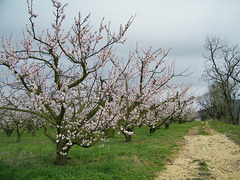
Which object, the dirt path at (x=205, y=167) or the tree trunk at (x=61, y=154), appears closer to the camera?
the dirt path at (x=205, y=167)

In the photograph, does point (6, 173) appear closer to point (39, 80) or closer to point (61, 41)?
point (61, 41)

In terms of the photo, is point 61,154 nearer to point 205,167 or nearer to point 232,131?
point 205,167

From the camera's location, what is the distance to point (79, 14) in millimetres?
4977

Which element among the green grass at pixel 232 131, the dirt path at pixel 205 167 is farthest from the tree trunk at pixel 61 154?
the green grass at pixel 232 131

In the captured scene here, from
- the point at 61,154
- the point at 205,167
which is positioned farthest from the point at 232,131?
the point at 61,154

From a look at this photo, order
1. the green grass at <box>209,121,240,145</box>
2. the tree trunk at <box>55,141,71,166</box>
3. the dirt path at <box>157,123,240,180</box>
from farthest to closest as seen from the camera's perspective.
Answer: the green grass at <box>209,121,240,145</box> → the tree trunk at <box>55,141,71,166</box> → the dirt path at <box>157,123,240,180</box>

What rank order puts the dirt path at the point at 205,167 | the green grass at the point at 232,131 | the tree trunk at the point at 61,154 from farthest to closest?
the green grass at the point at 232,131 → the tree trunk at the point at 61,154 → the dirt path at the point at 205,167

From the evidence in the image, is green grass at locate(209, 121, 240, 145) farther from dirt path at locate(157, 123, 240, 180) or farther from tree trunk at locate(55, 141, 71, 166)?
tree trunk at locate(55, 141, 71, 166)

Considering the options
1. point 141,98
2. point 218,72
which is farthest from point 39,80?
point 218,72

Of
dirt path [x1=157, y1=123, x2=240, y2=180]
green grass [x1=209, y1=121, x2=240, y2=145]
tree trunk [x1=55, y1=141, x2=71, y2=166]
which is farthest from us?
green grass [x1=209, y1=121, x2=240, y2=145]

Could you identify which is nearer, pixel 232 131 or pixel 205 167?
pixel 205 167

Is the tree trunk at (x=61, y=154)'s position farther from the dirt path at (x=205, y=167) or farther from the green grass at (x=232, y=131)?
the green grass at (x=232, y=131)

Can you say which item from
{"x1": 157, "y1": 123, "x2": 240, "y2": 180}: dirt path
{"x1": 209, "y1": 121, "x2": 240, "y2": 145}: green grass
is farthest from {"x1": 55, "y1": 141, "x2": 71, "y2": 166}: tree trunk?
{"x1": 209, "y1": 121, "x2": 240, "y2": 145}: green grass

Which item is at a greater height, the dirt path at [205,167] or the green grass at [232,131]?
the green grass at [232,131]
